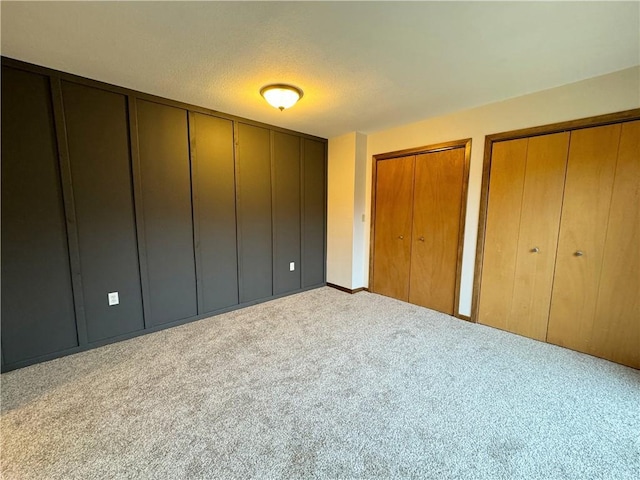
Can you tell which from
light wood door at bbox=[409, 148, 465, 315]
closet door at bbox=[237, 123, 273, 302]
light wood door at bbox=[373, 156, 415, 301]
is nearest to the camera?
light wood door at bbox=[409, 148, 465, 315]

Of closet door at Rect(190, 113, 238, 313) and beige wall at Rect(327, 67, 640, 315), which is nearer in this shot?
beige wall at Rect(327, 67, 640, 315)

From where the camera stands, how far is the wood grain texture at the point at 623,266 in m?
2.09

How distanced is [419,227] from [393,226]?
0.39 m

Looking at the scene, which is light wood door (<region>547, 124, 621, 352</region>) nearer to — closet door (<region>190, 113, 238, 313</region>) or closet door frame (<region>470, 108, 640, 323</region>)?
closet door frame (<region>470, 108, 640, 323</region>)

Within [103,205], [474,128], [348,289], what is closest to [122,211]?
[103,205]

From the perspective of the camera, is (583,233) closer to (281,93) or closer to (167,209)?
(281,93)

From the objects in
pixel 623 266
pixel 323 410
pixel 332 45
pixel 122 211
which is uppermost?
pixel 332 45

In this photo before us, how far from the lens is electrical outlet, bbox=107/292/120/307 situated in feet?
8.16

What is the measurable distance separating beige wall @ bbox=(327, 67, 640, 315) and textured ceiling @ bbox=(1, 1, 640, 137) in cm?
13

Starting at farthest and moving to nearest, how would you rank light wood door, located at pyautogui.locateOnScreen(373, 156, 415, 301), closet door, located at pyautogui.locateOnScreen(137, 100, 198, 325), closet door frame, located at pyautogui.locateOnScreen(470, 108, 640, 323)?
light wood door, located at pyautogui.locateOnScreen(373, 156, 415, 301) < closet door, located at pyautogui.locateOnScreen(137, 100, 198, 325) < closet door frame, located at pyautogui.locateOnScreen(470, 108, 640, 323)

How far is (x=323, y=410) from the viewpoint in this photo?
1687mm

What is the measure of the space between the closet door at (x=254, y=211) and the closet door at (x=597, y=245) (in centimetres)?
318

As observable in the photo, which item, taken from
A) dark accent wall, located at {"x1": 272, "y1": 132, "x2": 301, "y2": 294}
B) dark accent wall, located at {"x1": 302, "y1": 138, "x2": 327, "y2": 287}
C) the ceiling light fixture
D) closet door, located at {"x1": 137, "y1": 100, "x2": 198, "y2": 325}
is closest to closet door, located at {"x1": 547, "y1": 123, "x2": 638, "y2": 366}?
the ceiling light fixture

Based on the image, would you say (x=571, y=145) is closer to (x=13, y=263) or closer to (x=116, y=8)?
(x=116, y=8)
